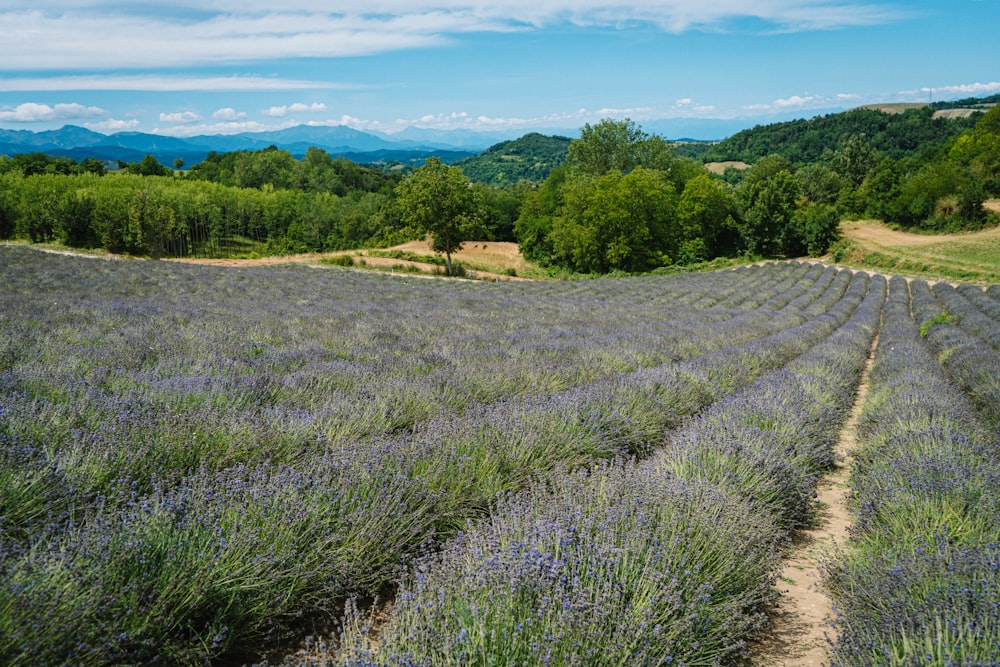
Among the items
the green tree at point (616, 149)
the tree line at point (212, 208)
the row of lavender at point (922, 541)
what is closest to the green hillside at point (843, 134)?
the green tree at point (616, 149)

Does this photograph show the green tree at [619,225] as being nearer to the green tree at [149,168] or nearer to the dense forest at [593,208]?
the dense forest at [593,208]

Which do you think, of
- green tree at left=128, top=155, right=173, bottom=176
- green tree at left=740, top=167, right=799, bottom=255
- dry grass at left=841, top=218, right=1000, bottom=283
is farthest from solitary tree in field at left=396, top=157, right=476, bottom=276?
green tree at left=128, top=155, right=173, bottom=176

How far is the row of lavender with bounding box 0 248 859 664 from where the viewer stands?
190 centimetres

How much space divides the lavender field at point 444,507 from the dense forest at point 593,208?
31.9 metres

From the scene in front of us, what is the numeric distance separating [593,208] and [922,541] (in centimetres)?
4726

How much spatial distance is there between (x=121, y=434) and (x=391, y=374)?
8.80 ft

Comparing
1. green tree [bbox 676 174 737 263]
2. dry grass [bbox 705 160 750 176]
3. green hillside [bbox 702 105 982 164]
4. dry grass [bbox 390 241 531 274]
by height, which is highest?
green hillside [bbox 702 105 982 164]

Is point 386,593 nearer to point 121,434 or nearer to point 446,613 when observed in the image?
point 446,613

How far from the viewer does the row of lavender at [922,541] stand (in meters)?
1.95

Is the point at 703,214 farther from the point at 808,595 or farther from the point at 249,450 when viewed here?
the point at 249,450

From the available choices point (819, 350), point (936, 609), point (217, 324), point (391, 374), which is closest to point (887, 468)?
point (936, 609)

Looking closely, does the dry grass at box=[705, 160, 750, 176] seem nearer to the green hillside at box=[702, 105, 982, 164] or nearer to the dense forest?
the green hillside at box=[702, 105, 982, 164]

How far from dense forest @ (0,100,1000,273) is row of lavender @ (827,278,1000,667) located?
3270 cm

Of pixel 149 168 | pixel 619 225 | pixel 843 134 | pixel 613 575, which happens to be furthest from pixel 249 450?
pixel 843 134
